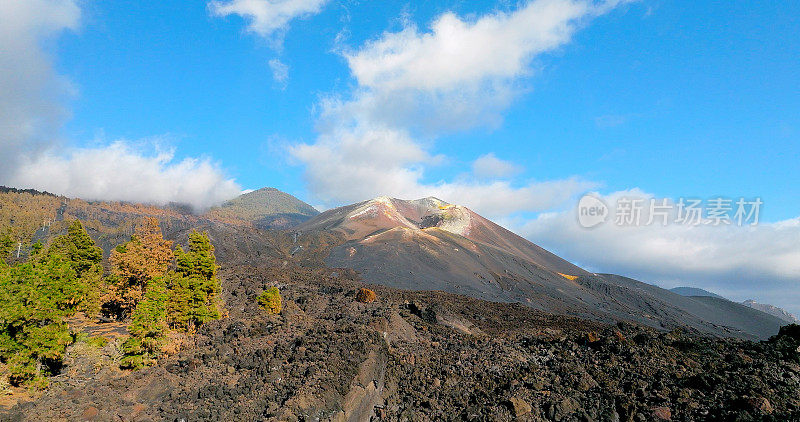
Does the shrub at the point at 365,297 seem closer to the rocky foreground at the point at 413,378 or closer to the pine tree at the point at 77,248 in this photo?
the rocky foreground at the point at 413,378

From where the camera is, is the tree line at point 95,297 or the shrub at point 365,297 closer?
the tree line at point 95,297

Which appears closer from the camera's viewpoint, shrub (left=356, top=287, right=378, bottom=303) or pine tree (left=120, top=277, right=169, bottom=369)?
pine tree (left=120, top=277, right=169, bottom=369)

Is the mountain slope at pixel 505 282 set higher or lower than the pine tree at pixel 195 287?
higher

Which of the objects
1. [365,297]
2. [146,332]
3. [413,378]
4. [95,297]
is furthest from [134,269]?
[413,378]

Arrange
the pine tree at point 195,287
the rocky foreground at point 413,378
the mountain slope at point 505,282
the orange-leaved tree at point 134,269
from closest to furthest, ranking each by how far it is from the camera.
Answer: the rocky foreground at point 413,378, the pine tree at point 195,287, the orange-leaved tree at point 134,269, the mountain slope at point 505,282

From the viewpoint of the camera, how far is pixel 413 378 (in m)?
26.0

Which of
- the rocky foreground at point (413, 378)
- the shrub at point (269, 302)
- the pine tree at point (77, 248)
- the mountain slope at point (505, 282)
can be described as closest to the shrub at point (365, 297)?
the rocky foreground at point (413, 378)

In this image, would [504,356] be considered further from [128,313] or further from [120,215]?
[120,215]

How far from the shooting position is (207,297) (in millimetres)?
32188

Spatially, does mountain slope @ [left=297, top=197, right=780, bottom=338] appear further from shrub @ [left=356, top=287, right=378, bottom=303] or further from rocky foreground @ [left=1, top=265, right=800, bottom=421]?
rocky foreground @ [left=1, top=265, right=800, bottom=421]

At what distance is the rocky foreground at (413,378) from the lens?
21.0 m

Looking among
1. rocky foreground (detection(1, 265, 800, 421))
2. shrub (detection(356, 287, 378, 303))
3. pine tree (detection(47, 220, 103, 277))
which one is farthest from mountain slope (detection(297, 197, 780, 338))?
pine tree (detection(47, 220, 103, 277))

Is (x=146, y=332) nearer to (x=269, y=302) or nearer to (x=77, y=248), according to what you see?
(x=269, y=302)

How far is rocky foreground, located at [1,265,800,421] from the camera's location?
20953 millimetres
